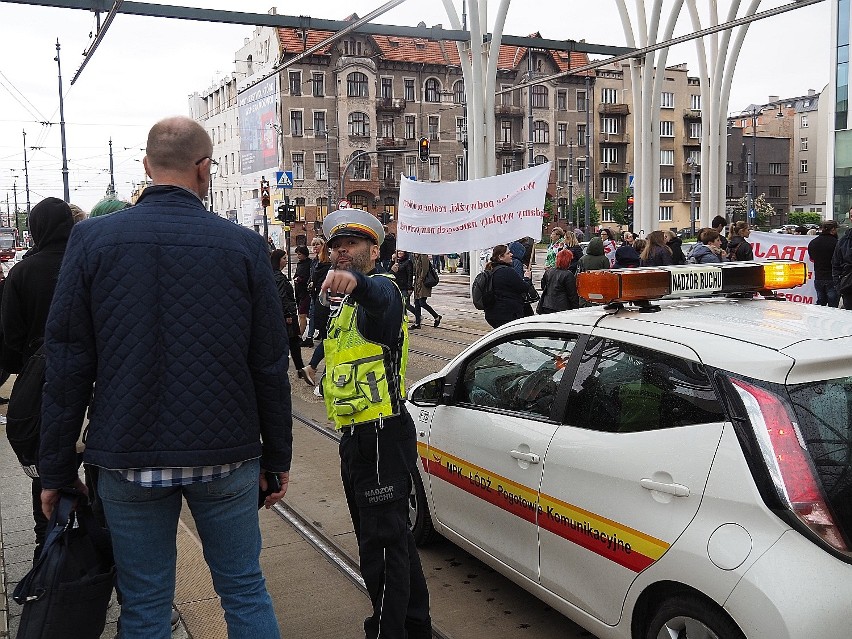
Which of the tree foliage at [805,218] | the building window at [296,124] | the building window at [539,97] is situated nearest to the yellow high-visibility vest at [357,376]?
the building window at [296,124]

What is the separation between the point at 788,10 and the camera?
35.0ft

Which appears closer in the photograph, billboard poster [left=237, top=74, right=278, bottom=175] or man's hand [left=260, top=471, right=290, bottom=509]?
man's hand [left=260, top=471, right=290, bottom=509]

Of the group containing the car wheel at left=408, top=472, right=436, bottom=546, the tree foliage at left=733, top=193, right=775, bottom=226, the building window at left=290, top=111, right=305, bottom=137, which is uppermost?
the building window at left=290, top=111, right=305, bottom=137

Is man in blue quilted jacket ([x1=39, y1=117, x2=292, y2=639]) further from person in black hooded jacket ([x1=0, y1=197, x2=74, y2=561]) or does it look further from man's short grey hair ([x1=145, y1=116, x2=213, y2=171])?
person in black hooded jacket ([x1=0, y1=197, x2=74, y2=561])

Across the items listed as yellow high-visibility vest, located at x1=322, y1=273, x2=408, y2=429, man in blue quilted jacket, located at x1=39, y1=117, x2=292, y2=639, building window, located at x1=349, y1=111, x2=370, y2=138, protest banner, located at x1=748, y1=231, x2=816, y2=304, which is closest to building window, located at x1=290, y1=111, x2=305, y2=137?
building window, located at x1=349, y1=111, x2=370, y2=138

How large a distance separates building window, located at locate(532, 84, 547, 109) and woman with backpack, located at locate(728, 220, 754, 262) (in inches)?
2510

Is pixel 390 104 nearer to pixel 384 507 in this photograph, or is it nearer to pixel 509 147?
pixel 509 147

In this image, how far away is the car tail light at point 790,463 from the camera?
2730 millimetres

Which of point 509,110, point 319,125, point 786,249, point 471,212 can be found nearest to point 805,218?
point 509,110

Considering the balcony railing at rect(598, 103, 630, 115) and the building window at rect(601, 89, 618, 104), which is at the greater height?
the building window at rect(601, 89, 618, 104)

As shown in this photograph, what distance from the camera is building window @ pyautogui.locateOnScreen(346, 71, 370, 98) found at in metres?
68.0

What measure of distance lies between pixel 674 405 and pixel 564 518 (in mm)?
707

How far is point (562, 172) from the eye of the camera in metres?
77.1

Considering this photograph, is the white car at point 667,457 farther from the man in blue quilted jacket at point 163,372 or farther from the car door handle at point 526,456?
the man in blue quilted jacket at point 163,372
